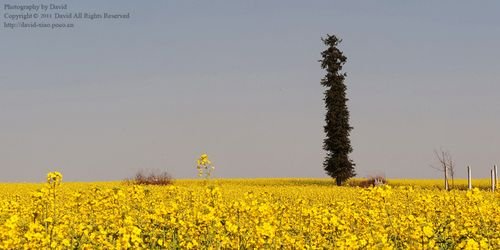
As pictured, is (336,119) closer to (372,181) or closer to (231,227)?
Answer: (372,181)

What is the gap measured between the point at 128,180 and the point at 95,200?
4251 centimetres

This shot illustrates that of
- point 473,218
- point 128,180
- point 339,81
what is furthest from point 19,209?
point 339,81

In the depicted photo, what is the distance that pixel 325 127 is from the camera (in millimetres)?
54969

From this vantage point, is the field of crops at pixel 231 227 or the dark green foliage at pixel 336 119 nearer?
the field of crops at pixel 231 227

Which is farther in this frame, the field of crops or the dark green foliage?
the dark green foliage

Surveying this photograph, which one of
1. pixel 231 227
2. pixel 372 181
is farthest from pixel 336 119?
pixel 231 227

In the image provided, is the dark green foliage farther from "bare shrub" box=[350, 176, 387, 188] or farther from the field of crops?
the field of crops

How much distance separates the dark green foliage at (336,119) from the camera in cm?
5388

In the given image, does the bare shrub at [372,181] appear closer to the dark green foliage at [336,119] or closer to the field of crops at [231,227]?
the dark green foliage at [336,119]

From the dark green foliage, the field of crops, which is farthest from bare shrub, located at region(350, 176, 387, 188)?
the field of crops

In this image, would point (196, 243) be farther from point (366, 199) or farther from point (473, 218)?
point (473, 218)

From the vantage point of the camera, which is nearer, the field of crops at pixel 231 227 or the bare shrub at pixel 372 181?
the field of crops at pixel 231 227

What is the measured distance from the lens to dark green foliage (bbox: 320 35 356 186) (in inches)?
2121

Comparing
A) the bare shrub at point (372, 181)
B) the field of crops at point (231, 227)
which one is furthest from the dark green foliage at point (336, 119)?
the field of crops at point (231, 227)
